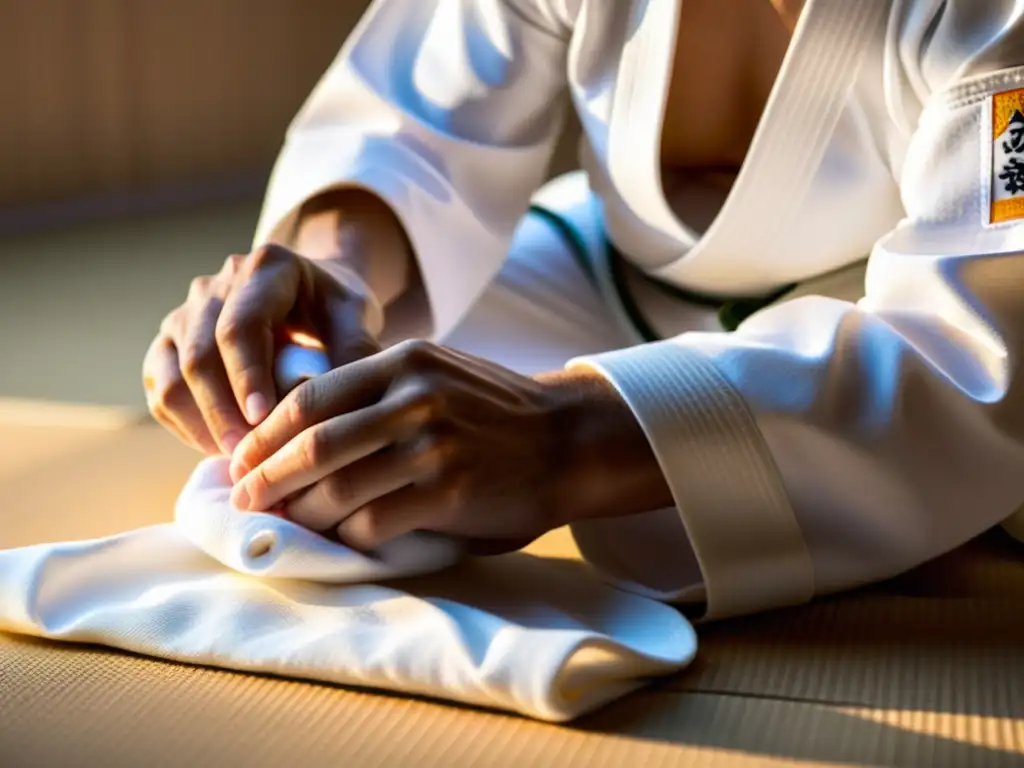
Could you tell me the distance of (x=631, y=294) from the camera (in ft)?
4.18

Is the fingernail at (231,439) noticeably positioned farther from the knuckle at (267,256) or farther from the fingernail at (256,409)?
the knuckle at (267,256)

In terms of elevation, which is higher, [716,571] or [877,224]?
[877,224]

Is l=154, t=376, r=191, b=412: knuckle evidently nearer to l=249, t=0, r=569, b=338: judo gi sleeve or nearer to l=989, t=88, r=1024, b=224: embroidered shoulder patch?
l=249, t=0, r=569, b=338: judo gi sleeve

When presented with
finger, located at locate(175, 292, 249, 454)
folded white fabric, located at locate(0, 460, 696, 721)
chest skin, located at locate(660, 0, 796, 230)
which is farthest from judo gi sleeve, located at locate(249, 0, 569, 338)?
folded white fabric, located at locate(0, 460, 696, 721)

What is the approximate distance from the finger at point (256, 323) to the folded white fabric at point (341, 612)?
0.20 ft

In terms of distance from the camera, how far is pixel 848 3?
36.0 inches

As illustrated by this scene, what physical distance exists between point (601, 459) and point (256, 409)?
227 mm

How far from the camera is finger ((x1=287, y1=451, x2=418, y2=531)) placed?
2.49 ft

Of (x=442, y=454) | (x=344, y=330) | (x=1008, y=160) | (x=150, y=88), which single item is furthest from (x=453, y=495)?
(x=150, y=88)

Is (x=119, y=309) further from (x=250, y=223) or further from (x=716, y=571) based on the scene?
(x=716, y=571)

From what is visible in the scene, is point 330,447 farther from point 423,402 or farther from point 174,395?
point 174,395

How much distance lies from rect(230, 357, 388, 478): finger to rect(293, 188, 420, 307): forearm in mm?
348

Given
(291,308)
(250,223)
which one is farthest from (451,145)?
(250,223)

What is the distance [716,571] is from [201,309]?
423 millimetres
